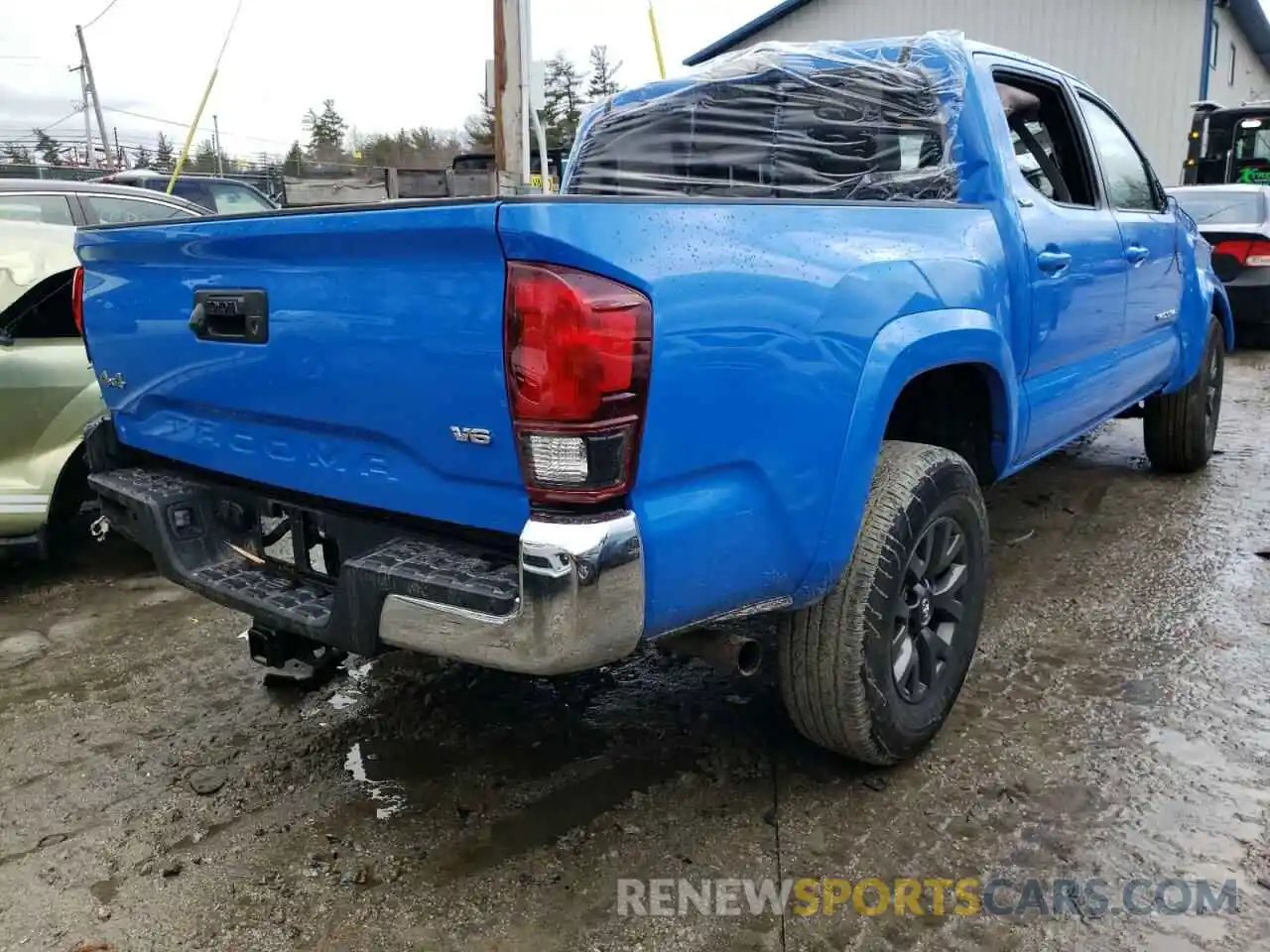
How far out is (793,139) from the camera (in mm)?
3469

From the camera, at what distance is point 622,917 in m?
2.21

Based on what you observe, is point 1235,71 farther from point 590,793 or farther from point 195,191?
point 590,793

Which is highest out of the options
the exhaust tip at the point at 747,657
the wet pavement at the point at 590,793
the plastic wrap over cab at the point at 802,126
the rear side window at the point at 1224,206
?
the plastic wrap over cab at the point at 802,126

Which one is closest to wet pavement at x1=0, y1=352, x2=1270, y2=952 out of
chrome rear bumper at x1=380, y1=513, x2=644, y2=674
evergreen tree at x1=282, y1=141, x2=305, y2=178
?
chrome rear bumper at x1=380, y1=513, x2=644, y2=674

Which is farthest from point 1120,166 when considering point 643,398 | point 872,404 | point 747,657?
point 643,398

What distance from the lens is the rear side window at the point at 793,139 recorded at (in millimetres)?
3193

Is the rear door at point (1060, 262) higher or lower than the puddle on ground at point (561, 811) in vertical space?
higher

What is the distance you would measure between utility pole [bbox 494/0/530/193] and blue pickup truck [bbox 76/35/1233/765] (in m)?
4.87

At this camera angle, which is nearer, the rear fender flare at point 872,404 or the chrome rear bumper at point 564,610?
the chrome rear bumper at point 564,610

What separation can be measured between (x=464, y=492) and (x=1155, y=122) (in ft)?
74.9

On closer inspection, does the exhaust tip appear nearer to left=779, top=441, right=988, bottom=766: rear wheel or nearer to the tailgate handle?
left=779, top=441, right=988, bottom=766: rear wheel

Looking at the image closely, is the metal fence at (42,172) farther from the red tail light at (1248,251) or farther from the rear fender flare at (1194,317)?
the rear fender flare at (1194,317)

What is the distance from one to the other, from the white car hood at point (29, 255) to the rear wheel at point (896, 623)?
3.38m

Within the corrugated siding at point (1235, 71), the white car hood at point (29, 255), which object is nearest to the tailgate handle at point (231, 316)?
the white car hood at point (29, 255)
